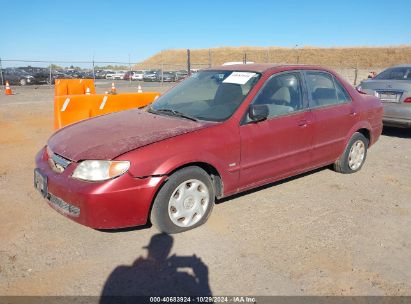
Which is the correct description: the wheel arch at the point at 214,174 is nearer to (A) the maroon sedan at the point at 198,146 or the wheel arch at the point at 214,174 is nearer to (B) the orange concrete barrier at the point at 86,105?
(A) the maroon sedan at the point at 198,146

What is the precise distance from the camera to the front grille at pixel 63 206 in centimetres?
324

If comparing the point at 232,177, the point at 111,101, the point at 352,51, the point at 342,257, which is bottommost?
the point at 342,257

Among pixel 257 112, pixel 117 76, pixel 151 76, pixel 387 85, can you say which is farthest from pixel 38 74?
pixel 257 112

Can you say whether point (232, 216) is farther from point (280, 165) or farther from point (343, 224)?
point (343, 224)

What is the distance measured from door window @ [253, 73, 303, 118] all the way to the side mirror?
0.58ft

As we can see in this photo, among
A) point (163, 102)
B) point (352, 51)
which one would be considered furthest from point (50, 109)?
point (352, 51)

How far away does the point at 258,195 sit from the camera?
4637 millimetres

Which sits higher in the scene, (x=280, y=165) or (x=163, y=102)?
(x=163, y=102)

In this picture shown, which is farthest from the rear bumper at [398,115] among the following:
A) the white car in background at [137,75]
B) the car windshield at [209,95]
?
the white car in background at [137,75]

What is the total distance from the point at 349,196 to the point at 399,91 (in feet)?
12.9

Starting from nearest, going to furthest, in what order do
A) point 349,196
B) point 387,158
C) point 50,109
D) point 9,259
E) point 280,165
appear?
point 9,259
point 280,165
point 349,196
point 387,158
point 50,109

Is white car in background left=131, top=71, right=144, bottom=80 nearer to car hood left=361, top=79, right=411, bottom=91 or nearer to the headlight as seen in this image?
car hood left=361, top=79, right=411, bottom=91

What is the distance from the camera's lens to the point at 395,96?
7.61 m

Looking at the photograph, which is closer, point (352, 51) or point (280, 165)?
point (280, 165)
